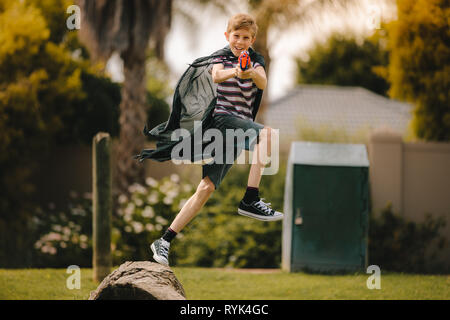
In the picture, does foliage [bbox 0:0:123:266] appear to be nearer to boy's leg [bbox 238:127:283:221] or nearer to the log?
the log

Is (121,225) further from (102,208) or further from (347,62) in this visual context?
(347,62)

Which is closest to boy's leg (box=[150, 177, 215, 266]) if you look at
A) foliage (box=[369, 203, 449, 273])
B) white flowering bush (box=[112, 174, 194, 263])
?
white flowering bush (box=[112, 174, 194, 263])

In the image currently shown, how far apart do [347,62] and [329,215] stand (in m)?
26.8

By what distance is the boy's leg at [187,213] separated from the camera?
4.01 m

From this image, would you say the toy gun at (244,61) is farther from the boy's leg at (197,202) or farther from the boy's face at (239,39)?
the boy's leg at (197,202)

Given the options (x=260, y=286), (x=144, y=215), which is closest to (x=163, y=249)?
(x=260, y=286)

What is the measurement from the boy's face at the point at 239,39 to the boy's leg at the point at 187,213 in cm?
93

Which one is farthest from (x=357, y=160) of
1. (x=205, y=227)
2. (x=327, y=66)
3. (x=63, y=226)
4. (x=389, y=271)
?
(x=327, y=66)

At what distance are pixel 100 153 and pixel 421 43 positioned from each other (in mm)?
5462

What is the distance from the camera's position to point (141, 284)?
438 centimetres

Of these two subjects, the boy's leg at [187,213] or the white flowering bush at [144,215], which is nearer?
the boy's leg at [187,213]

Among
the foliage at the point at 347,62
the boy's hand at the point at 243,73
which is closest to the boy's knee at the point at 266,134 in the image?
the boy's hand at the point at 243,73

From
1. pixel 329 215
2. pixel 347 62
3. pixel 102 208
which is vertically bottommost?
pixel 329 215

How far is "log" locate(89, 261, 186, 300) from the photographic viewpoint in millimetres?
4305
